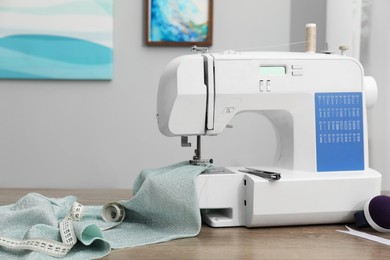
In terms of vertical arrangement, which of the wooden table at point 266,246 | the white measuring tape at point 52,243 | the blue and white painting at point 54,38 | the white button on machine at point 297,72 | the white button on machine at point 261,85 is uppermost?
the blue and white painting at point 54,38

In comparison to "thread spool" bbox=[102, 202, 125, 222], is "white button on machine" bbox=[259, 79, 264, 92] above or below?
above

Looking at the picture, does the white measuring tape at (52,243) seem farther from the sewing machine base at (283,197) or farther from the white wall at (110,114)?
the white wall at (110,114)

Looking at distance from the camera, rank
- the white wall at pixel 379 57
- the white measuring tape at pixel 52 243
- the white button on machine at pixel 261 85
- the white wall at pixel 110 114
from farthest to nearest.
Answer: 1. the white wall at pixel 110 114
2. the white wall at pixel 379 57
3. the white button on machine at pixel 261 85
4. the white measuring tape at pixel 52 243

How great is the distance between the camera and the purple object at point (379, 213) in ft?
5.17

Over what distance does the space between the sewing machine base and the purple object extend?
0.20ft

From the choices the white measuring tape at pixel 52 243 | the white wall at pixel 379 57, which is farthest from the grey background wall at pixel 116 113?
the white measuring tape at pixel 52 243

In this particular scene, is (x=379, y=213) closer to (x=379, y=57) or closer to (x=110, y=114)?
(x=379, y=57)

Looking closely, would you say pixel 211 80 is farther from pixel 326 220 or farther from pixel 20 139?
pixel 20 139

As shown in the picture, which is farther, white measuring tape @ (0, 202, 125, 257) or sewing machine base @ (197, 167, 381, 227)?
sewing machine base @ (197, 167, 381, 227)

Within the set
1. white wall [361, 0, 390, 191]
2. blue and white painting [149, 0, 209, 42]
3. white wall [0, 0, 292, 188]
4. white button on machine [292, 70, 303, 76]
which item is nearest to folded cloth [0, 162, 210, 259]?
white button on machine [292, 70, 303, 76]

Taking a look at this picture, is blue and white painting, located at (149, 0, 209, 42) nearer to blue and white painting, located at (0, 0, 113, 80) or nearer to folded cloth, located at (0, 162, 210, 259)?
blue and white painting, located at (0, 0, 113, 80)

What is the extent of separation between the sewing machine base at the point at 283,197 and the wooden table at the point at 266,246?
0.10 feet

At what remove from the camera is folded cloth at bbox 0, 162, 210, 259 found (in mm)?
1367

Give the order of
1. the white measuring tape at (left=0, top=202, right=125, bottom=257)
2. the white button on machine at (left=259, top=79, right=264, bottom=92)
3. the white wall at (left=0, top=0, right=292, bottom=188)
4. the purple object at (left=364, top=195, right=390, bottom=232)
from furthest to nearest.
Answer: the white wall at (left=0, top=0, right=292, bottom=188) → the white button on machine at (left=259, top=79, right=264, bottom=92) → the purple object at (left=364, top=195, right=390, bottom=232) → the white measuring tape at (left=0, top=202, right=125, bottom=257)
